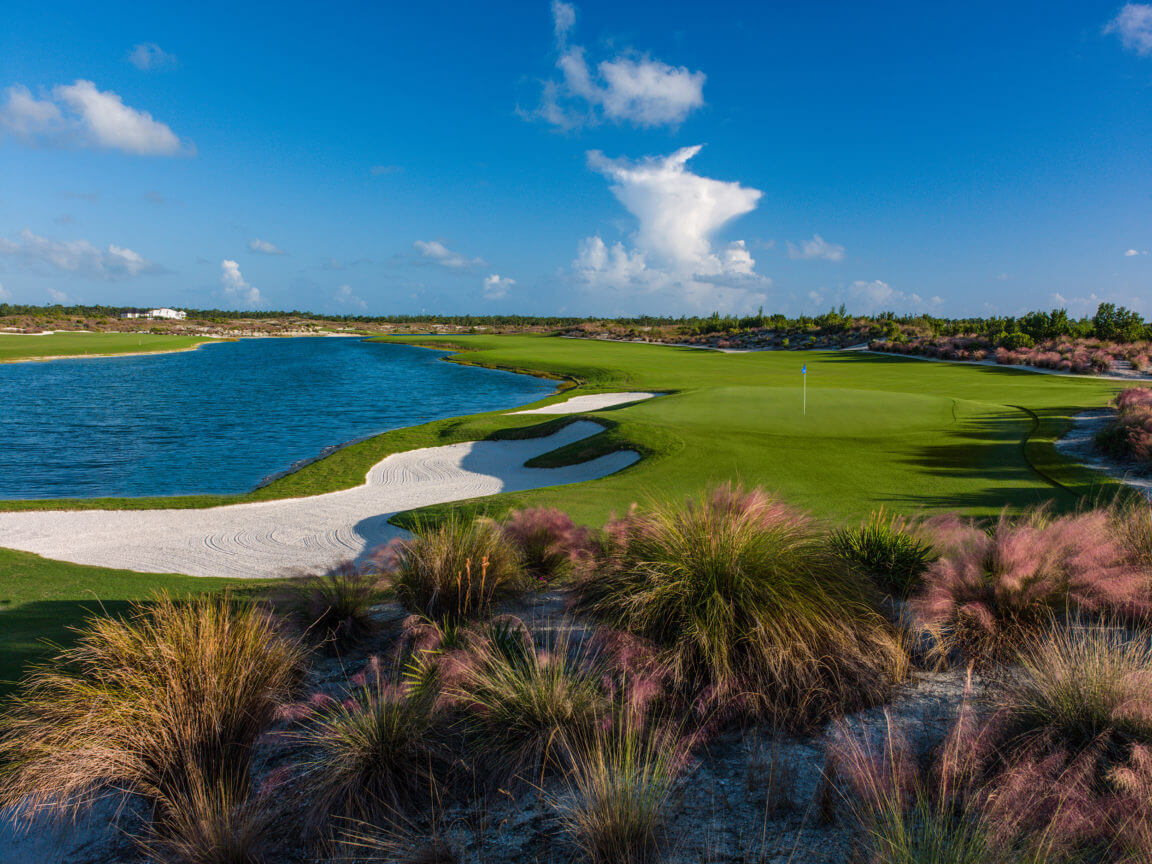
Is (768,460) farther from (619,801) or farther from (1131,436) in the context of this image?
(619,801)

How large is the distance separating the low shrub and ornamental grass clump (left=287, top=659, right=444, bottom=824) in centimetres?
301

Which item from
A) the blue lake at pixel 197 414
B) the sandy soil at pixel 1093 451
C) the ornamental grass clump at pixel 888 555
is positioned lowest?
the blue lake at pixel 197 414

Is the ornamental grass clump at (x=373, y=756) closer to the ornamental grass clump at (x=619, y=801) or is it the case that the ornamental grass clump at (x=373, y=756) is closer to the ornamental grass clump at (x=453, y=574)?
the ornamental grass clump at (x=619, y=801)

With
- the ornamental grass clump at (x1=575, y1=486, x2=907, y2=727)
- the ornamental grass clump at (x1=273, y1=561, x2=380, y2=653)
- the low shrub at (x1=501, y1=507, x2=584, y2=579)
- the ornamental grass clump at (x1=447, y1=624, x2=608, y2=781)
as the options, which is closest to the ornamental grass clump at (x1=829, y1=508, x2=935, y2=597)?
the ornamental grass clump at (x1=575, y1=486, x2=907, y2=727)

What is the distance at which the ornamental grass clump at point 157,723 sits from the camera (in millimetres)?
3455

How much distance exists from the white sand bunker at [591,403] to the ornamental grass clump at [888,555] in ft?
72.4

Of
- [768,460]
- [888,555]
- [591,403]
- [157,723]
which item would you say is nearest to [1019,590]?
[888,555]

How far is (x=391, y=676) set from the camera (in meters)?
4.38

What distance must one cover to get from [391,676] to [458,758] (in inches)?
36.0

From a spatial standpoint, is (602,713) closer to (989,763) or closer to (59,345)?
(989,763)

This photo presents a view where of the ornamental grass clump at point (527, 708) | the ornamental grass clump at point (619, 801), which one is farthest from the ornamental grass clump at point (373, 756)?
the ornamental grass clump at point (619, 801)

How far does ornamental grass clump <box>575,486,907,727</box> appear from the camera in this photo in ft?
13.4

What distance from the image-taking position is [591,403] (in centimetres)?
3130

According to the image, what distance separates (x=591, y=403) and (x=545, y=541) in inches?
953
